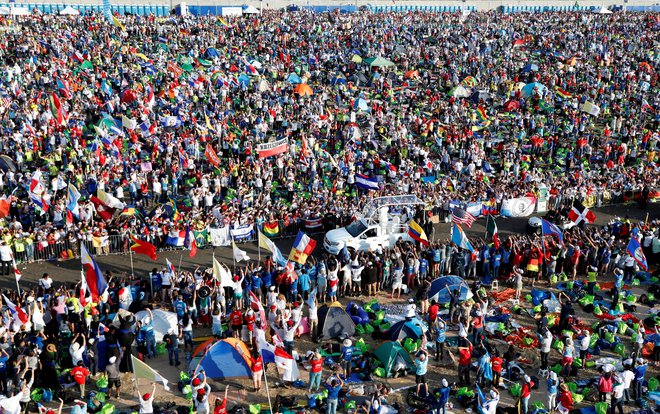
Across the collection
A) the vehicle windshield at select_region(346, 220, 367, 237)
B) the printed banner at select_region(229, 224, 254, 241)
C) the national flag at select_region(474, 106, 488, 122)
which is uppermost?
the national flag at select_region(474, 106, 488, 122)

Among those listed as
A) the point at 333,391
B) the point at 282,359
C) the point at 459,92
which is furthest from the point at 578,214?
the point at 459,92

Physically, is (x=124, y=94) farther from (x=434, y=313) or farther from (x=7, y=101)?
(x=434, y=313)

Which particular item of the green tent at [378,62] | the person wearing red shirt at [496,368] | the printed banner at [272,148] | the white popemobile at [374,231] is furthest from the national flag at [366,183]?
the green tent at [378,62]

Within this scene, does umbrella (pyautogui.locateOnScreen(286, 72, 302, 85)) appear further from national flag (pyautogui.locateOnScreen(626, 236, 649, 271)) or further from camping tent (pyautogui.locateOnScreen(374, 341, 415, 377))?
camping tent (pyautogui.locateOnScreen(374, 341, 415, 377))

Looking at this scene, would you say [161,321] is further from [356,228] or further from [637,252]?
[637,252]

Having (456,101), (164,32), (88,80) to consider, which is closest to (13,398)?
(88,80)

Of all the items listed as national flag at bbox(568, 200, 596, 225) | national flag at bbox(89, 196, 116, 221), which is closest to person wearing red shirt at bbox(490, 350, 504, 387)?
national flag at bbox(568, 200, 596, 225)

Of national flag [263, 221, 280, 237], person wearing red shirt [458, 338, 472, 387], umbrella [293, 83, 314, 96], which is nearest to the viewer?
person wearing red shirt [458, 338, 472, 387]
